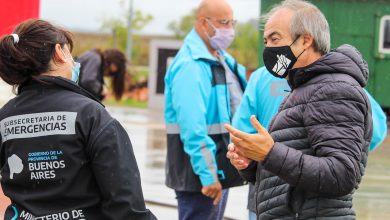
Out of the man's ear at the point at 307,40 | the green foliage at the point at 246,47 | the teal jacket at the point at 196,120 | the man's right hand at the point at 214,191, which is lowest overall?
the green foliage at the point at 246,47

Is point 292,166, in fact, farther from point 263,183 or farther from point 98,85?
point 98,85

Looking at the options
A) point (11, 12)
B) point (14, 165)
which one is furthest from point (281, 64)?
point (11, 12)

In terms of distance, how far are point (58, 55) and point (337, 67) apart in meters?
1.12

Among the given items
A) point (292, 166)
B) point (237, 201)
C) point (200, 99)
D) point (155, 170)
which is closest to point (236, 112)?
point (200, 99)

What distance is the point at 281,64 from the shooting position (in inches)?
137

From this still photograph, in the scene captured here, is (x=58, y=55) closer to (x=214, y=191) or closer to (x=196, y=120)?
(x=196, y=120)

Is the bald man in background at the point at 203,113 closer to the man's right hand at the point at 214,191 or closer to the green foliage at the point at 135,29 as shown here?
the man's right hand at the point at 214,191

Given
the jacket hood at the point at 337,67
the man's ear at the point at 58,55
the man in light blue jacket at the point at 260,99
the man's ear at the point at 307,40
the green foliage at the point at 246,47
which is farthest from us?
the green foliage at the point at 246,47

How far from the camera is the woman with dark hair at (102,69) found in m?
9.78

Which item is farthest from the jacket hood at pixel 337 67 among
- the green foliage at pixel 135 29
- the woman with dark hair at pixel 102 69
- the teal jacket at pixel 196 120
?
the green foliage at pixel 135 29

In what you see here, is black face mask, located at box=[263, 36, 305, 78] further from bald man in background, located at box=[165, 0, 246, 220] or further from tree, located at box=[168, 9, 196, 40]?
tree, located at box=[168, 9, 196, 40]

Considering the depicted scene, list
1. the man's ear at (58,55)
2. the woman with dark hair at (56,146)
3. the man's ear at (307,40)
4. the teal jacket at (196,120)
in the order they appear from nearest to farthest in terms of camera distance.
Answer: the woman with dark hair at (56,146) → the man's ear at (58,55) → the man's ear at (307,40) → the teal jacket at (196,120)

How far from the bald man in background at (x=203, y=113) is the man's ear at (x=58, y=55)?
210 cm

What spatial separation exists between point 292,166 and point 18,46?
3.75 ft
